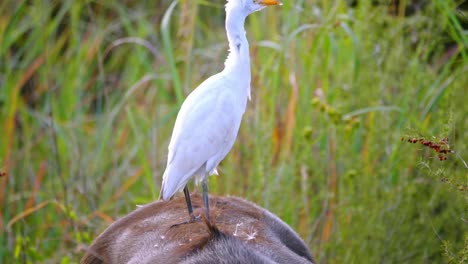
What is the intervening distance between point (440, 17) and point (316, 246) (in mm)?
1389

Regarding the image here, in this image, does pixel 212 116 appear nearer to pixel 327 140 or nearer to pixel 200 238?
pixel 200 238

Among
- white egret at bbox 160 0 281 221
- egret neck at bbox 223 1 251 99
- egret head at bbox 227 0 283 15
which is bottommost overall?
white egret at bbox 160 0 281 221

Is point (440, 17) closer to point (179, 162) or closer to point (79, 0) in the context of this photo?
point (179, 162)

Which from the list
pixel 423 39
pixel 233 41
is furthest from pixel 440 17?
pixel 233 41

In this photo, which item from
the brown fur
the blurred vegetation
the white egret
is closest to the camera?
the brown fur

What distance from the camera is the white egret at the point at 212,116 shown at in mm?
3107

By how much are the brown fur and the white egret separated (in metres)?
0.17

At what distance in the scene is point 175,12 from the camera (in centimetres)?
660

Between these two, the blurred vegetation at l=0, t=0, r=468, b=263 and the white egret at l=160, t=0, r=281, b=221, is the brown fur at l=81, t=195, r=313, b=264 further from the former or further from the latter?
the blurred vegetation at l=0, t=0, r=468, b=263

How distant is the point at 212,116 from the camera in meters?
3.12

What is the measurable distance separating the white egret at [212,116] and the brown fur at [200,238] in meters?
0.17

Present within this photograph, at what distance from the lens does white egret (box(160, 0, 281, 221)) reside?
122 inches

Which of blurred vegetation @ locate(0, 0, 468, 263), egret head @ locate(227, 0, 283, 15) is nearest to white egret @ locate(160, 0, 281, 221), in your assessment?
egret head @ locate(227, 0, 283, 15)

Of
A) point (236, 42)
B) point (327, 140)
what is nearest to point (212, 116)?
point (236, 42)
